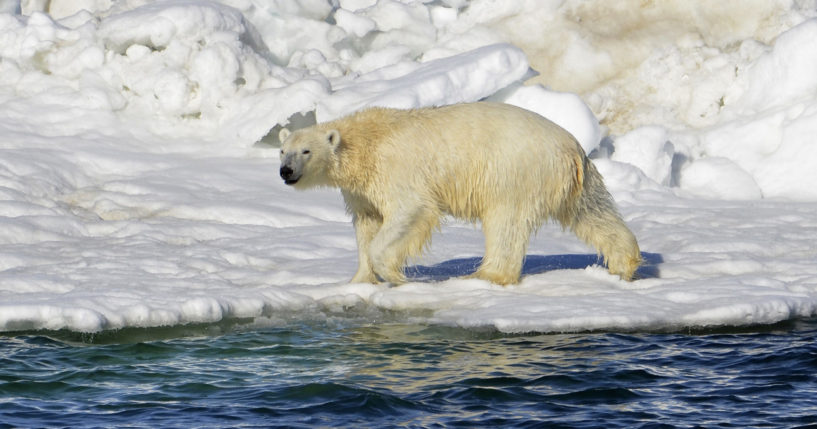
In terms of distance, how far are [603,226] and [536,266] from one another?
105 centimetres

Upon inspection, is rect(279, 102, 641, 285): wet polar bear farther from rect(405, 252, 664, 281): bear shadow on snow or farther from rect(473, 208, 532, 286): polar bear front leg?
rect(405, 252, 664, 281): bear shadow on snow

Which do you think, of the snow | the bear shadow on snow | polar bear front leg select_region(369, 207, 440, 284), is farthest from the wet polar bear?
the bear shadow on snow

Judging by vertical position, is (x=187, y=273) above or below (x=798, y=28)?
below

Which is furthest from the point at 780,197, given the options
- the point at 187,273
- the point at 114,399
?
the point at 114,399

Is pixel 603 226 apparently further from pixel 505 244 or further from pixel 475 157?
pixel 475 157

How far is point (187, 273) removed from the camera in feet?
29.0

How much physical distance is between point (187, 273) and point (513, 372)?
369cm

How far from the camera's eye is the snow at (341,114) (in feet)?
25.4

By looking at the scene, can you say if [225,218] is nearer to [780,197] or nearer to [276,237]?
[276,237]

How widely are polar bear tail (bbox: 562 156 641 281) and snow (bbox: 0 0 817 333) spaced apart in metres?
0.17

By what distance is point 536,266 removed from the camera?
30.2 ft

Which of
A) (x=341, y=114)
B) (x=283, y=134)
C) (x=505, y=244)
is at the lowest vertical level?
(x=505, y=244)

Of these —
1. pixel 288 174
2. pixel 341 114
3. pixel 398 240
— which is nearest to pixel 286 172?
pixel 288 174

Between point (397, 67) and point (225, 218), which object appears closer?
point (225, 218)
